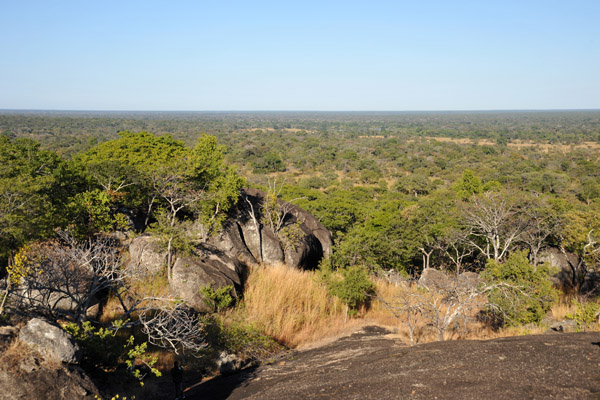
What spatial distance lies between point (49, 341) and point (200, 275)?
27.7ft

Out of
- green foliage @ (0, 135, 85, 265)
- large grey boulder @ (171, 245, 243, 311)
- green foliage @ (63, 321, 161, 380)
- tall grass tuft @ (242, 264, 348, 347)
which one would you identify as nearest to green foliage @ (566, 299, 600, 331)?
tall grass tuft @ (242, 264, 348, 347)

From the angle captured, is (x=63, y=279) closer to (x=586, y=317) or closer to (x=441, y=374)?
(x=441, y=374)

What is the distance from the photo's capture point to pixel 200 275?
57.7 feet

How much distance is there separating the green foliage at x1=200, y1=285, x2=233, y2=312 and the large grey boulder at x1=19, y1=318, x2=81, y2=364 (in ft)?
24.7

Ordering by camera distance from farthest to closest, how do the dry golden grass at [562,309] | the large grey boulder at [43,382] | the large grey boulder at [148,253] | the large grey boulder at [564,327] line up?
the large grey boulder at [148,253] < the dry golden grass at [562,309] < the large grey boulder at [564,327] < the large grey boulder at [43,382]

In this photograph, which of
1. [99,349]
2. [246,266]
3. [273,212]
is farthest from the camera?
[273,212]

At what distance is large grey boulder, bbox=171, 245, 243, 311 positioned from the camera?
674 inches

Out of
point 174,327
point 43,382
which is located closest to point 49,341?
point 43,382

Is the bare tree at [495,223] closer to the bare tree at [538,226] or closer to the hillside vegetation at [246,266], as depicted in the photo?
the hillside vegetation at [246,266]

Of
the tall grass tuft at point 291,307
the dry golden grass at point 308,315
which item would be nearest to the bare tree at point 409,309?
the dry golden grass at point 308,315

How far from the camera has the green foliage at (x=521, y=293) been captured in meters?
14.7

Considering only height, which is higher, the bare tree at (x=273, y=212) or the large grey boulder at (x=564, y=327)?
the bare tree at (x=273, y=212)

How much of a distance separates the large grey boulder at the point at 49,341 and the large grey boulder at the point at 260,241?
11748 mm

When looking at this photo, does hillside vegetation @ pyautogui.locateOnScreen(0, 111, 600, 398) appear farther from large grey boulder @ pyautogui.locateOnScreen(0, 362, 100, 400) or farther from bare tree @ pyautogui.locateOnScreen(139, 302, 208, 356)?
large grey boulder @ pyautogui.locateOnScreen(0, 362, 100, 400)
